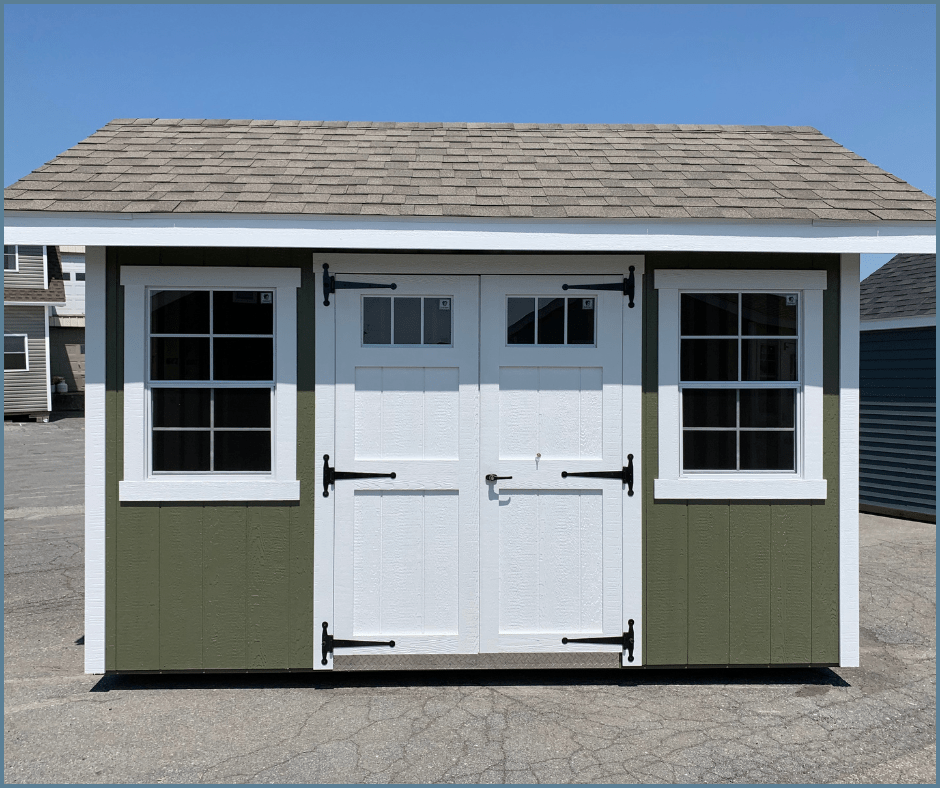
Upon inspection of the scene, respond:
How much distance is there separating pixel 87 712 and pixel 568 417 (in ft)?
10.0

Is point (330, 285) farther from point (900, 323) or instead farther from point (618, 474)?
point (900, 323)

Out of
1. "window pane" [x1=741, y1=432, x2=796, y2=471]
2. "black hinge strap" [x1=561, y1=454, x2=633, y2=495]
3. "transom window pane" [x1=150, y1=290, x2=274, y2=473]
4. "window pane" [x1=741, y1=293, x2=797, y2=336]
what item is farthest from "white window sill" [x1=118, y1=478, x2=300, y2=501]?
"window pane" [x1=741, y1=293, x2=797, y2=336]

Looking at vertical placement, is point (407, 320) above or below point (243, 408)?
above

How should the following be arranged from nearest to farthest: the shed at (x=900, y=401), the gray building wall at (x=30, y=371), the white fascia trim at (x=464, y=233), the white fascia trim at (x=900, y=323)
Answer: the white fascia trim at (x=464, y=233), the white fascia trim at (x=900, y=323), the shed at (x=900, y=401), the gray building wall at (x=30, y=371)

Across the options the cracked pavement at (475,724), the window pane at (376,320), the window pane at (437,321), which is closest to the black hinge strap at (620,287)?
the window pane at (437,321)

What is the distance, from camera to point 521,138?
5.07 meters

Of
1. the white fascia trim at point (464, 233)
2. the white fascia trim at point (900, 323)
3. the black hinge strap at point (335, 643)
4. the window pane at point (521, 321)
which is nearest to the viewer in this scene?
the white fascia trim at point (464, 233)

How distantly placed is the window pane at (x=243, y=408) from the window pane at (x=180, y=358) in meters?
0.17

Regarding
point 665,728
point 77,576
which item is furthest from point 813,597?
point 77,576

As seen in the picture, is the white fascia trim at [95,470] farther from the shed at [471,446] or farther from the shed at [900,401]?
the shed at [900,401]

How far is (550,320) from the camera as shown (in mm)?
4137

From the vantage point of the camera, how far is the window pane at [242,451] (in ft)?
13.3

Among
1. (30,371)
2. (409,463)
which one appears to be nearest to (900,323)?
(409,463)

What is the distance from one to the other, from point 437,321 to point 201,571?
77.7 inches
